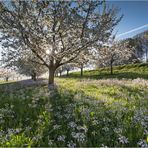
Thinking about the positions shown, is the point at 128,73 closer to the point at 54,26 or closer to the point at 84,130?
the point at 54,26

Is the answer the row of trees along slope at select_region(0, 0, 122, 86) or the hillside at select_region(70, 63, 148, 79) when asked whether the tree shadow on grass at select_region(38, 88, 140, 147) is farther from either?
the hillside at select_region(70, 63, 148, 79)

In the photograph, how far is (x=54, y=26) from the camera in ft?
63.0

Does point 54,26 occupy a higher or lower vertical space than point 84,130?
higher

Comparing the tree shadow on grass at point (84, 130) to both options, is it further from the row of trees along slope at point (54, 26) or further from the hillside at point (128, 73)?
the hillside at point (128, 73)

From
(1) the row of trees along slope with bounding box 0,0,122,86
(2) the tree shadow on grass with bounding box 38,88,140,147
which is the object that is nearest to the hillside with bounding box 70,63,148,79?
(1) the row of trees along slope with bounding box 0,0,122,86

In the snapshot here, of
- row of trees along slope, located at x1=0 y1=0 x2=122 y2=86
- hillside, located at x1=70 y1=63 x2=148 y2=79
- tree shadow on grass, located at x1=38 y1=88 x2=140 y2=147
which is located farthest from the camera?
hillside, located at x1=70 y1=63 x2=148 y2=79

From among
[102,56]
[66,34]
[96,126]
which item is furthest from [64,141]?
[102,56]

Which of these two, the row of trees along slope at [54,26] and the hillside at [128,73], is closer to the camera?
the row of trees along slope at [54,26]

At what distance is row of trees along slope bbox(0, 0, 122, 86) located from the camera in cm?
1702

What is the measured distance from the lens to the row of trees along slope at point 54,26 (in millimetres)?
17016

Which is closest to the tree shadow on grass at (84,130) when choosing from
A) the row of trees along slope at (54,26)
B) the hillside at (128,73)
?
the row of trees along slope at (54,26)

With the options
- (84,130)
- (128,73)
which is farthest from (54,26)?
(128,73)

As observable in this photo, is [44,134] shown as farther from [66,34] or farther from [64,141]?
[66,34]

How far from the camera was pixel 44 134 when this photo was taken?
20.0 feet
